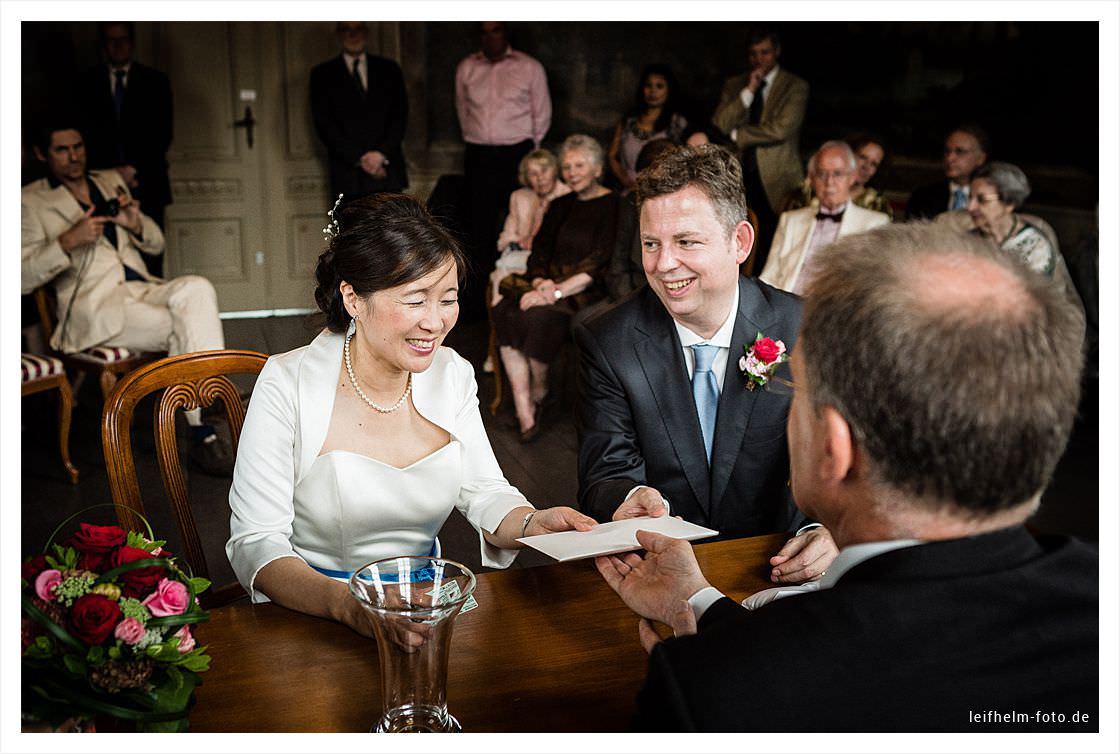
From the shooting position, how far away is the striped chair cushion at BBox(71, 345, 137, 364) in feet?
14.8

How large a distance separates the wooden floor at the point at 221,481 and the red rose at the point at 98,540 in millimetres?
1981

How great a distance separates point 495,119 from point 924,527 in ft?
20.4

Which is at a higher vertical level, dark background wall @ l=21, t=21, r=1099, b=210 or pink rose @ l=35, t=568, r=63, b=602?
dark background wall @ l=21, t=21, r=1099, b=210

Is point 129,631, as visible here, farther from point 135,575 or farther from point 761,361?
point 761,361

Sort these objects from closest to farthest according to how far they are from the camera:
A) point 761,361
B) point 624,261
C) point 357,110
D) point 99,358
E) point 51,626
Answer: point 51,626, point 761,361, point 99,358, point 624,261, point 357,110

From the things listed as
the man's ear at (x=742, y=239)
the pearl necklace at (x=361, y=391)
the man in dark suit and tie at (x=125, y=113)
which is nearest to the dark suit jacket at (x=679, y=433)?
the man's ear at (x=742, y=239)

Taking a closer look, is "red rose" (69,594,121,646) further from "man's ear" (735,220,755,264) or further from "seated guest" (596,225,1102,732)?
"man's ear" (735,220,755,264)

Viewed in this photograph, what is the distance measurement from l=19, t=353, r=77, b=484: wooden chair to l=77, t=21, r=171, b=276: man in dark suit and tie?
226 centimetres

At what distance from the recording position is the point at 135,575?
1222 mm

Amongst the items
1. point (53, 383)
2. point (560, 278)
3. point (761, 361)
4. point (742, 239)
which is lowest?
point (53, 383)

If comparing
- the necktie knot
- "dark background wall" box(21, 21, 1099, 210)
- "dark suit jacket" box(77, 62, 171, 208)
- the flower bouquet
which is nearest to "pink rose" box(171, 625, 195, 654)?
the flower bouquet

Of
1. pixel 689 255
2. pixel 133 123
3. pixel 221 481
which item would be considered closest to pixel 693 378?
pixel 689 255

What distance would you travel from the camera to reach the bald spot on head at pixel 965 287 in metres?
1.01

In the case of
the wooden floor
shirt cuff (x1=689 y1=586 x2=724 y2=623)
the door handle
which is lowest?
the wooden floor
